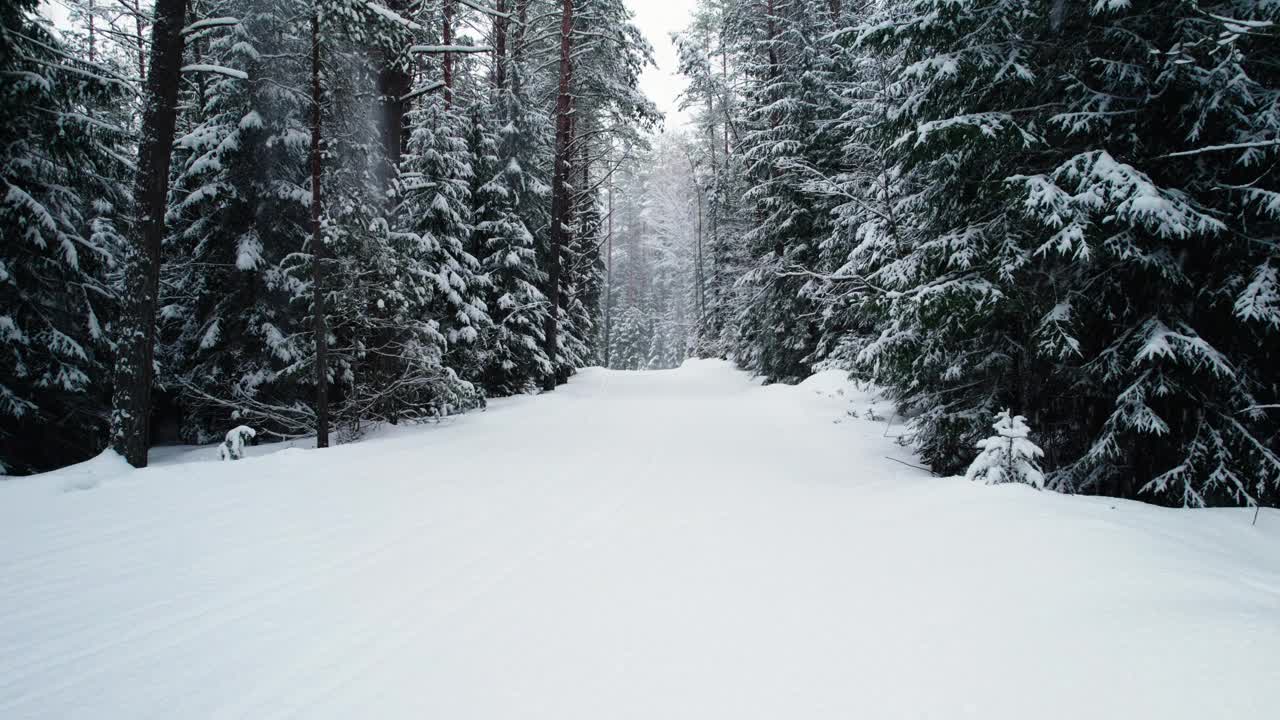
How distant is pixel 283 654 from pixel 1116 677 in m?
3.49

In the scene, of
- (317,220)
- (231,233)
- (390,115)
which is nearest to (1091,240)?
(317,220)

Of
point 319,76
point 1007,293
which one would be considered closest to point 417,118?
point 319,76

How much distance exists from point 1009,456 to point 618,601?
3.77 meters

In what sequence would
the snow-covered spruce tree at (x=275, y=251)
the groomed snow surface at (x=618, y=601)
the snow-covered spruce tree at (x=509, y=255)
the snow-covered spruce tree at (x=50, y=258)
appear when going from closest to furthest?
1. the groomed snow surface at (x=618, y=601)
2. the snow-covered spruce tree at (x=50, y=258)
3. the snow-covered spruce tree at (x=275, y=251)
4. the snow-covered spruce tree at (x=509, y=255)

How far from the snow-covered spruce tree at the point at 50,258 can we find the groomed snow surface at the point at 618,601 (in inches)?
186

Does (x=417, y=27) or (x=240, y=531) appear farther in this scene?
(x=417, y=27)

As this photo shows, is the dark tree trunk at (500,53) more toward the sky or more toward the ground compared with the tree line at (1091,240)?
more toward the sky

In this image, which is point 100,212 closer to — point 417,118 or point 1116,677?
point 417,118

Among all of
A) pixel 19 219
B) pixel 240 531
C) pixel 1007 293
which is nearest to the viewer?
pixel 240 531

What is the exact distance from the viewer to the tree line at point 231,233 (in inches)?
259

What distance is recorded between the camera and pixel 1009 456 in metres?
4.64

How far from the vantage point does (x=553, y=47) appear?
15.7m

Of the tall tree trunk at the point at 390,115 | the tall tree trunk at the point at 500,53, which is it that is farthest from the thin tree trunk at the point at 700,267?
the tall tree trunk at the point at 390,115

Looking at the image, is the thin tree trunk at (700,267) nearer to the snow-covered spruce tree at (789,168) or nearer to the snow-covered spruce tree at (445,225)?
the snow-covered spruce tree at (789,168)
